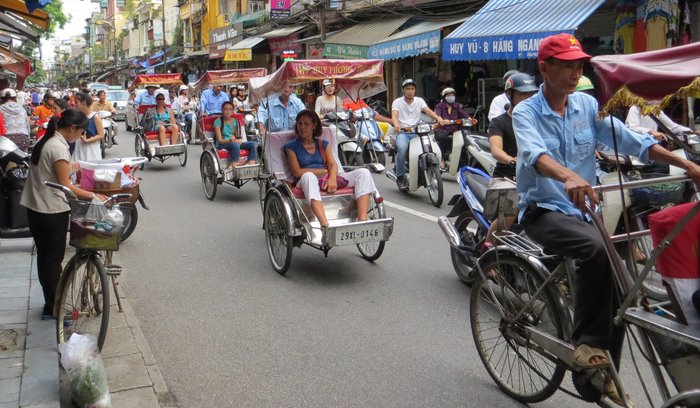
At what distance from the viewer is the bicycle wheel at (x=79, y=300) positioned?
4.67 metres

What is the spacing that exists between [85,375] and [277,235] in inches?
129

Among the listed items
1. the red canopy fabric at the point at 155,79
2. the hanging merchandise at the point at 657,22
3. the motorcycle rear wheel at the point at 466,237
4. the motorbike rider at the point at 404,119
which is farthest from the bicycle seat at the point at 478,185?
the red canopy fabric at the point at 155,79

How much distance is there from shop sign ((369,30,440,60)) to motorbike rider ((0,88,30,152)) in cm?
1007

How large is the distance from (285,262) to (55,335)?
7.66ft

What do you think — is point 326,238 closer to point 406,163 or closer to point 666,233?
point 666,233

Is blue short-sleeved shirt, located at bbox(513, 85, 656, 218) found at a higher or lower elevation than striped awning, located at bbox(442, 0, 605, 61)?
lower

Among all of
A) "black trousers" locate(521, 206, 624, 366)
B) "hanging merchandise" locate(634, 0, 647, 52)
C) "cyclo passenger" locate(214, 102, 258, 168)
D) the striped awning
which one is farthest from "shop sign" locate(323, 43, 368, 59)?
"black trousers" locate(521, 206, 624, 366)

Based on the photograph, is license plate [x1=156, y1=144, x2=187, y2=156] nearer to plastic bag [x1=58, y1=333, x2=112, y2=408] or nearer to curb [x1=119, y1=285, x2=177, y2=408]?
curb [x1=119, y1=285, x2=177, y2=408]

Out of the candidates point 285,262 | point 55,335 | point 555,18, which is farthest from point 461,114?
point 55,335

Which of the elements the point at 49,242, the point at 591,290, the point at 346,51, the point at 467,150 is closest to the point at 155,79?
the point at 346,51

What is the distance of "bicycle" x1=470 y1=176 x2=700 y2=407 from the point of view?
9.14 ft

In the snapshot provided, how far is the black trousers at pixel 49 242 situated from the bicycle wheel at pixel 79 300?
14.5 inches

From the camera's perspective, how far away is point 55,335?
490 cm

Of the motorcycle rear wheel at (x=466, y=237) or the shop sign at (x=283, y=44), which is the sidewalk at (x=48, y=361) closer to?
the motorcycle rear wheel at (x=466, y=237)
